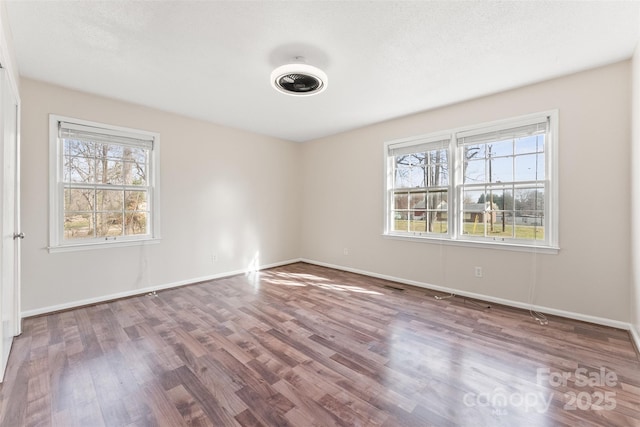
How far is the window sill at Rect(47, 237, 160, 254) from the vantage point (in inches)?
125

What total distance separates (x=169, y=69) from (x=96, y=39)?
1.98 feet

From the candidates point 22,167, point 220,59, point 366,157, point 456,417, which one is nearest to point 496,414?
point 456,417

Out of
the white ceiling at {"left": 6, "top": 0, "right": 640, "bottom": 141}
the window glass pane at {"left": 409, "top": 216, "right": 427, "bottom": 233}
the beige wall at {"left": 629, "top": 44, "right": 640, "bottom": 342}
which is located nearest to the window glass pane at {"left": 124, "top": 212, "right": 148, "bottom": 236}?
the white ceiling at {"left": 6, "top": 0, "right": 640, "bottom": 141}

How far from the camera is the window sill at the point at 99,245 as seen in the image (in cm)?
318

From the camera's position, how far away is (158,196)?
3.94 meters

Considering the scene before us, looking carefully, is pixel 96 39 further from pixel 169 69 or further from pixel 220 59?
pixel 220 59

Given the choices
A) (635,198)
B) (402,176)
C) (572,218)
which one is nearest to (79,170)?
(402,176)

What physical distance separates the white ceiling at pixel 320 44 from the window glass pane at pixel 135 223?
1.57 m

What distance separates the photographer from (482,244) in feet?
11.5

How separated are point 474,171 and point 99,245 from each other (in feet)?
16.4

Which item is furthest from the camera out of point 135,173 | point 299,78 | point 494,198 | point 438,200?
point 438,200

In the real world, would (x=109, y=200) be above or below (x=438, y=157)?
below

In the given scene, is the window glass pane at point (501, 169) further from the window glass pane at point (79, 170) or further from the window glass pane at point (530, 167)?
the window glass pane at point (79, 170)

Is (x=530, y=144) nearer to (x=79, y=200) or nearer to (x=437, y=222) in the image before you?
(x=437, y=222)
